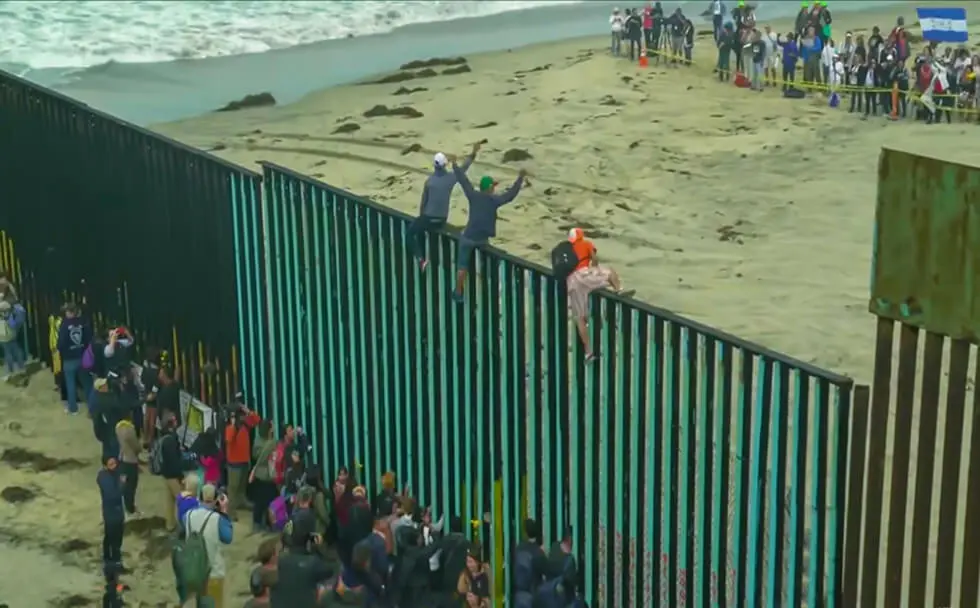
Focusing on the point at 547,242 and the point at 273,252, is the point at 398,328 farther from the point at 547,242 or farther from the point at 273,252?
the point at 547,242

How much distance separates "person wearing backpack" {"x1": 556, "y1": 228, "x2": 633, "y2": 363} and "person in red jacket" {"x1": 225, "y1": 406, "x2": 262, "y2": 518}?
401 cm

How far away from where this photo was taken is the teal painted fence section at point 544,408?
10672 mm

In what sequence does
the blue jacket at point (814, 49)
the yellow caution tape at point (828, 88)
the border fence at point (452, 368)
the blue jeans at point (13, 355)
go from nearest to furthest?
the border fence at point (452, 368) → the blue jeans at point (13, 355) → the yellow caution tape at point (828, 88) → the blue jacket at point (814, 49)

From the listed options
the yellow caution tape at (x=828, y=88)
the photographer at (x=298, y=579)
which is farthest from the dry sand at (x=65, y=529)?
the yellow caution tape at (x=828, y=88)

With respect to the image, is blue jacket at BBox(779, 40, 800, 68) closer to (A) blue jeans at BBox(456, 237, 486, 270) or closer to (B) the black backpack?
(A) blue jeans at BBox(456, 237, 486, 270)

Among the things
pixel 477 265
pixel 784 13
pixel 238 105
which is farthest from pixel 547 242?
pixel 784 13

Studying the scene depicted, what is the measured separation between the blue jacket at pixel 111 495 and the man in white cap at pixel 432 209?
10.6 ft

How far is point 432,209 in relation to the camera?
13.2 m

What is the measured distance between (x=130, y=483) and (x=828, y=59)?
19.7 meters

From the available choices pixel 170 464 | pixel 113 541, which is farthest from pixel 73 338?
pixel 113 541

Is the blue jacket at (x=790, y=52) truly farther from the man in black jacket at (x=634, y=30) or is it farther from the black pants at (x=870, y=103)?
the man in black jacket at (x=634, y=30)

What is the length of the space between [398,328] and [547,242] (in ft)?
29.1

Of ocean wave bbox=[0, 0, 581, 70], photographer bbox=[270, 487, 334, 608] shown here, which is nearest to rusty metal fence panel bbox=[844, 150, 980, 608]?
photographer bbox=[270, 487, 334, 608]

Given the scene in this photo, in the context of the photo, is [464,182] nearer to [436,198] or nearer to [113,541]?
[436,198]
